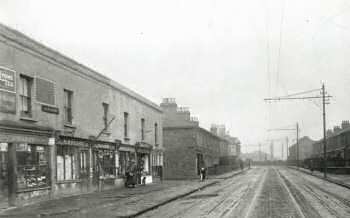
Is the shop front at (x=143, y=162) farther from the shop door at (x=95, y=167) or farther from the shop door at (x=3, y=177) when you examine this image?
the shop door at (x=3, y=177)

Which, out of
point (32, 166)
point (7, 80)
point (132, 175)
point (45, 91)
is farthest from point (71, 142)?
point (132, 175)

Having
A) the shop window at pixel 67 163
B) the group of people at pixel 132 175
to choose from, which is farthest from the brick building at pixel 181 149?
the shop window at pixel 67 163

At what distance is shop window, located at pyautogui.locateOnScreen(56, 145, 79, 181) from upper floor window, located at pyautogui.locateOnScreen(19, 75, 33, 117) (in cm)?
302

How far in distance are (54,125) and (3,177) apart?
448 cm

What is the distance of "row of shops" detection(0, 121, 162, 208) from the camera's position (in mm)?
17484

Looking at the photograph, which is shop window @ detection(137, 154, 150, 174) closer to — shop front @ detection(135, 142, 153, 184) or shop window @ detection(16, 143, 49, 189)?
shop front @ detection(135, 142, 153, 184)

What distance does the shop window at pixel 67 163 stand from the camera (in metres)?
21.7

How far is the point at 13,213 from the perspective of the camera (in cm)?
1562

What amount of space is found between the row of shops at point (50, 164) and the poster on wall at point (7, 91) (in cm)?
59

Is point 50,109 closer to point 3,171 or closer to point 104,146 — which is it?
point 3,171

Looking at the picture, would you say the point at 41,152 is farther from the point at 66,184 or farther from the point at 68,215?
the point at 68,215

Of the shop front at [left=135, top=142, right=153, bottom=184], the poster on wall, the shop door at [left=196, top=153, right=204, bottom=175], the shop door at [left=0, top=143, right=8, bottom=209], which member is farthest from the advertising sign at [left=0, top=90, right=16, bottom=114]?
the shop door at [left=196, top=153, right=204, bottom=175]

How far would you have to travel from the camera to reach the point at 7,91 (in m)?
17.4

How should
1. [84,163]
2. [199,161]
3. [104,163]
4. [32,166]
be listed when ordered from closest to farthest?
[32,166] < [84,163] < [104,163] < [199,161]
